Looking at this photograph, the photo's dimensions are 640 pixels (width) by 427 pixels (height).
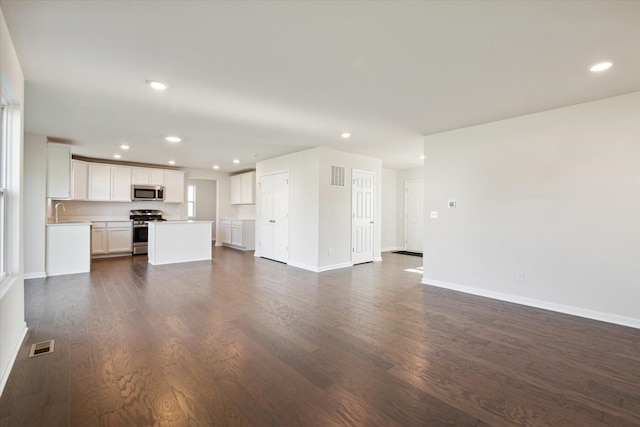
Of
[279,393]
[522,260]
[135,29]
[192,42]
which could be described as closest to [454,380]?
[279,393]

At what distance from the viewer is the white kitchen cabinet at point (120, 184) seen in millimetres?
7512

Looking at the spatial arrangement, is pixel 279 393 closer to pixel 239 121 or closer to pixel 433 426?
pixel 433 426

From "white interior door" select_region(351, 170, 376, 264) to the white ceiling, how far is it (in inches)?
90.0

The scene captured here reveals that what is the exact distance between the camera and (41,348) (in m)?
2.56

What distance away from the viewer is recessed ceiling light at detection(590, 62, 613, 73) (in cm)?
259

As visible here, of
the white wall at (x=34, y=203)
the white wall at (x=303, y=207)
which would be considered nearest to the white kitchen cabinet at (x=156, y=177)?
the white wall at (x=34, y=203)

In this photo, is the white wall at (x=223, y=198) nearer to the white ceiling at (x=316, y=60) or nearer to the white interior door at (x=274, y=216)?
the white interior door at (x=274, y=216)

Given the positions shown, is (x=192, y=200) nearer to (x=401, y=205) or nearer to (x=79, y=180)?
(x=79, y=180)

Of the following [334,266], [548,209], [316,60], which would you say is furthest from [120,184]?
[548,209]

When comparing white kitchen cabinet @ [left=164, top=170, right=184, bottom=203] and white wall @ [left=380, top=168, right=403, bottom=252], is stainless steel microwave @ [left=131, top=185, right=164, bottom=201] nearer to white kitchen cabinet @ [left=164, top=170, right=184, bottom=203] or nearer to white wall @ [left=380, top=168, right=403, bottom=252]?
white kitchen cabinet @ [left=164, top=170, right=184, bottom=203]

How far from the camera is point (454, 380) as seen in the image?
215 cm

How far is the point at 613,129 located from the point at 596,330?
Result: 86.5 inches

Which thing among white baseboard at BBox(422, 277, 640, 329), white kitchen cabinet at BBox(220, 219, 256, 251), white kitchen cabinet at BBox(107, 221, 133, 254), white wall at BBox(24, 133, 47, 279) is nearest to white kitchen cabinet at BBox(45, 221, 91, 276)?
white wall at BBox(24, 133, 47, 279)

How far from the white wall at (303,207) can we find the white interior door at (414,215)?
3902 mm
